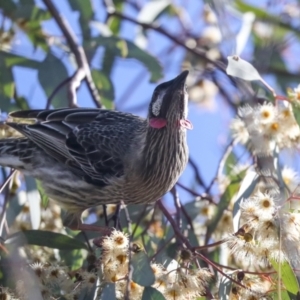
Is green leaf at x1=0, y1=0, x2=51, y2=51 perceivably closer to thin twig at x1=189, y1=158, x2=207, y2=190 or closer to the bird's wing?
the bird's wing

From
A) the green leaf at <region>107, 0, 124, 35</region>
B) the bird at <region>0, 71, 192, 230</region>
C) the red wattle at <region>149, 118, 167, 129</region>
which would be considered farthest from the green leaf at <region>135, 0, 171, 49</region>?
the red wattle at <region>149, 118, 167, 129</region>

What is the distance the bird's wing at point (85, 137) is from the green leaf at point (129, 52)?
49 cm

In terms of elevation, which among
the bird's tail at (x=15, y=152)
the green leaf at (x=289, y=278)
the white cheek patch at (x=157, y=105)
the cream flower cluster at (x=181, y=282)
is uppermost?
the white cheek patch at (x=157, y=105)

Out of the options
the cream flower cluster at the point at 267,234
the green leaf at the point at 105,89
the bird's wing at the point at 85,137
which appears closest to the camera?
the cream flower cluster at the point at 267,234

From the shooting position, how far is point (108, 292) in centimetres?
255

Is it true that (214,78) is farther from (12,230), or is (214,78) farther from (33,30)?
(12,230)

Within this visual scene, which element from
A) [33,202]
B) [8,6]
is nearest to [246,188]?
[33,202]

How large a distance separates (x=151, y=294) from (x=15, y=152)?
50.8 inches

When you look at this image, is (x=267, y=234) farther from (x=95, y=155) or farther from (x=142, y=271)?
(x=95, y=155)

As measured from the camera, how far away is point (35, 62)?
3932mm

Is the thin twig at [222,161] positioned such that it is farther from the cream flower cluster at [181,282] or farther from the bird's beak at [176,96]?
the cream flower cluster at [181,282]

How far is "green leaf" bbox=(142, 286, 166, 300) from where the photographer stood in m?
2.49

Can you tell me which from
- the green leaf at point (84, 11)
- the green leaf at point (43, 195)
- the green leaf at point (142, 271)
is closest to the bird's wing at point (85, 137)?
the green leaf at point (43, 195)

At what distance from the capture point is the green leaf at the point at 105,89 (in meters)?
4.06
